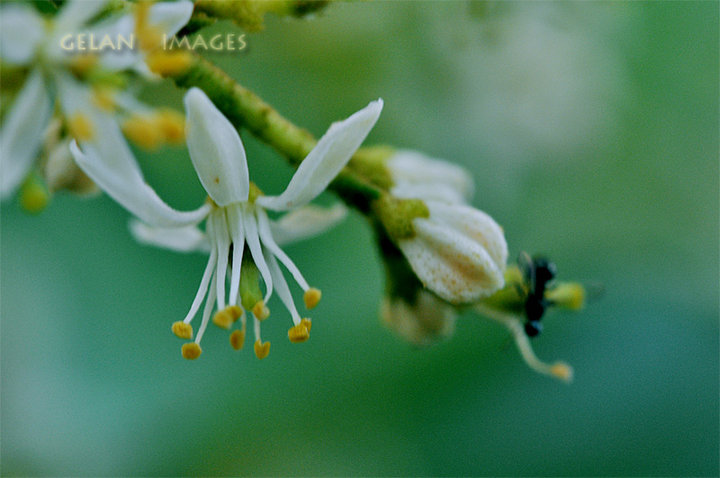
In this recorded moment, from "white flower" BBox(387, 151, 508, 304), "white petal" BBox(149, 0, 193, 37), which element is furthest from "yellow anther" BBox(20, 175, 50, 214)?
"white flower" BBox(387, 151, 508, 304)

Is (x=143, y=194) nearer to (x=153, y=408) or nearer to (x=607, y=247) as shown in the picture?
(x=153, y=408)

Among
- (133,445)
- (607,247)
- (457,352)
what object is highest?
(607,247)

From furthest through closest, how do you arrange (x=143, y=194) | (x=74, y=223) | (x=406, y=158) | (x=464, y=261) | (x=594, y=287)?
(x=74, y=223) < (x=594, y=287) < (x=406, y=158) < (x=464, y=261) < (x=143, y=194)

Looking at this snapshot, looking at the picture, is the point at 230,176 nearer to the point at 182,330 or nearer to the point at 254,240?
the point at 254,240

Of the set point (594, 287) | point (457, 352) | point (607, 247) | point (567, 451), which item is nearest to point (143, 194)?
point (594, 287)

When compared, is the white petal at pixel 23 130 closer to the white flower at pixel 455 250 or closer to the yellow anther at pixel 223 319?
the yellow anther at pixel 223 319

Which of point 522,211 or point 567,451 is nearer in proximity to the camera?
point 567,451
